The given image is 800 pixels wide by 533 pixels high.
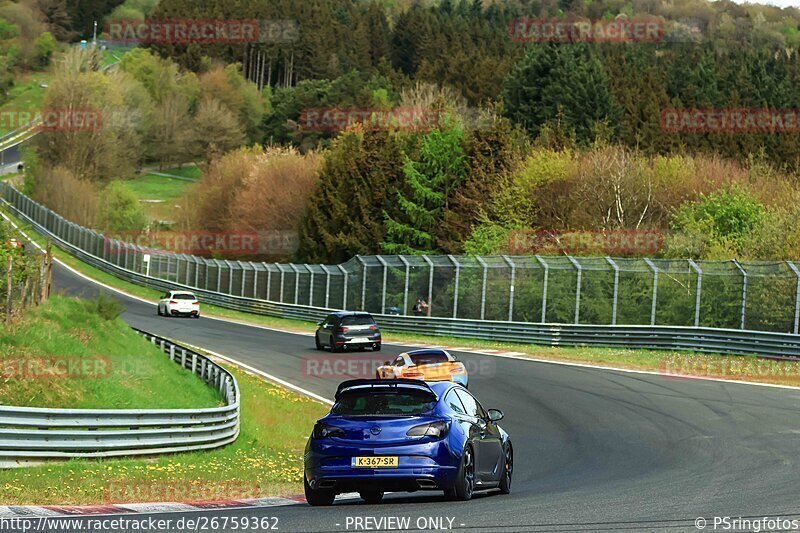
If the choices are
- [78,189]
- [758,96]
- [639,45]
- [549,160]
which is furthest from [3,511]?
[639,45]

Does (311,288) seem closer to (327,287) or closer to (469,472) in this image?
(327,287)

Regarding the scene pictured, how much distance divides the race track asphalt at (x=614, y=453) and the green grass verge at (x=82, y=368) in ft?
16.4

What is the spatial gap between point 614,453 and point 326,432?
7506 mm

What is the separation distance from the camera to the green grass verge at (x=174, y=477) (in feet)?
44.0

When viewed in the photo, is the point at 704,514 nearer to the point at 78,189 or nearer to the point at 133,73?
the point at 78,189

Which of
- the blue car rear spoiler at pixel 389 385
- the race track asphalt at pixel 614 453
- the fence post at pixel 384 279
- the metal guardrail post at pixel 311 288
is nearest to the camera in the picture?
the race track asphalt at pixel 614 453

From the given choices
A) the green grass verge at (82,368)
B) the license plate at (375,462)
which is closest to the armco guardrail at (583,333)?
the green grass verge at (82,368)

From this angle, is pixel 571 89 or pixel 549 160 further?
pixel 571 89

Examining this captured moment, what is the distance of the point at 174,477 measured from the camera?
15.6 meters

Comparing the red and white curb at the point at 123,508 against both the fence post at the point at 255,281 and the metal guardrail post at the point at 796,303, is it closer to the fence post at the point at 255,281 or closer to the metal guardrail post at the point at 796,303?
the metal guardrail post at the point at 796,303

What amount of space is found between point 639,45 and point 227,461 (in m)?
125

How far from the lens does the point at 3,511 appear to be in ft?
37.0

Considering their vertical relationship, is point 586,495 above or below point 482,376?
above

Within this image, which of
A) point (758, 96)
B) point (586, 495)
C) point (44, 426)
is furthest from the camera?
point (758, 96)
